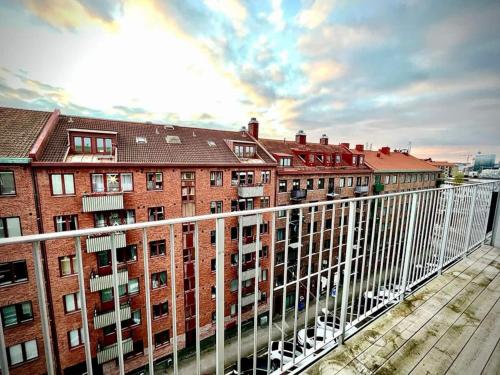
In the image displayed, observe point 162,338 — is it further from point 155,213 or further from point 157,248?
point 155,213

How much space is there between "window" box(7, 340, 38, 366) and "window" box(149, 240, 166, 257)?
5.26 m

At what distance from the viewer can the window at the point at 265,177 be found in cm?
1389

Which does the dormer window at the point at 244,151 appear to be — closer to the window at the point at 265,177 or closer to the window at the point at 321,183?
the window at the point at 265,177

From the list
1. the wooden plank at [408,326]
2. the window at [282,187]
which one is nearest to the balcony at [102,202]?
the window at [282,187]

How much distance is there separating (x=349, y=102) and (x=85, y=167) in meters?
16.7

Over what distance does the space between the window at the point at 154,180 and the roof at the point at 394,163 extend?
Answer: 18197 millimetres

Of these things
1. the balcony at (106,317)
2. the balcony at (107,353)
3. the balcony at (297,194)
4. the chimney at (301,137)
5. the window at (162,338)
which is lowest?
the window at (162,338)

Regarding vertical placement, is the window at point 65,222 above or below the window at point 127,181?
below

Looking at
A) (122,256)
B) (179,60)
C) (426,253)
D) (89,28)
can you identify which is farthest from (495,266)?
(89,28)

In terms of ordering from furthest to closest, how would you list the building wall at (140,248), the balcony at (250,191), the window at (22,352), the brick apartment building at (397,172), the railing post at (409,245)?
1. the brick apartment building at (397,172)
2. the balcony at (250,191)
3. the building wall at (140,248)
4. the window at (22,352)
5. the railing post at (409,245)

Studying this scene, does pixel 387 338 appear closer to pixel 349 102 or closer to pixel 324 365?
pixel 324 365

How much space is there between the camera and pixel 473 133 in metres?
8.72

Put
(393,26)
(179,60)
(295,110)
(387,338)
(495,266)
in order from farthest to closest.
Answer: (295,110) → (179,60) → (393,26) → (495,266) → (387,338)

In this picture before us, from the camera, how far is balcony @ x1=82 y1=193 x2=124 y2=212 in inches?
356
